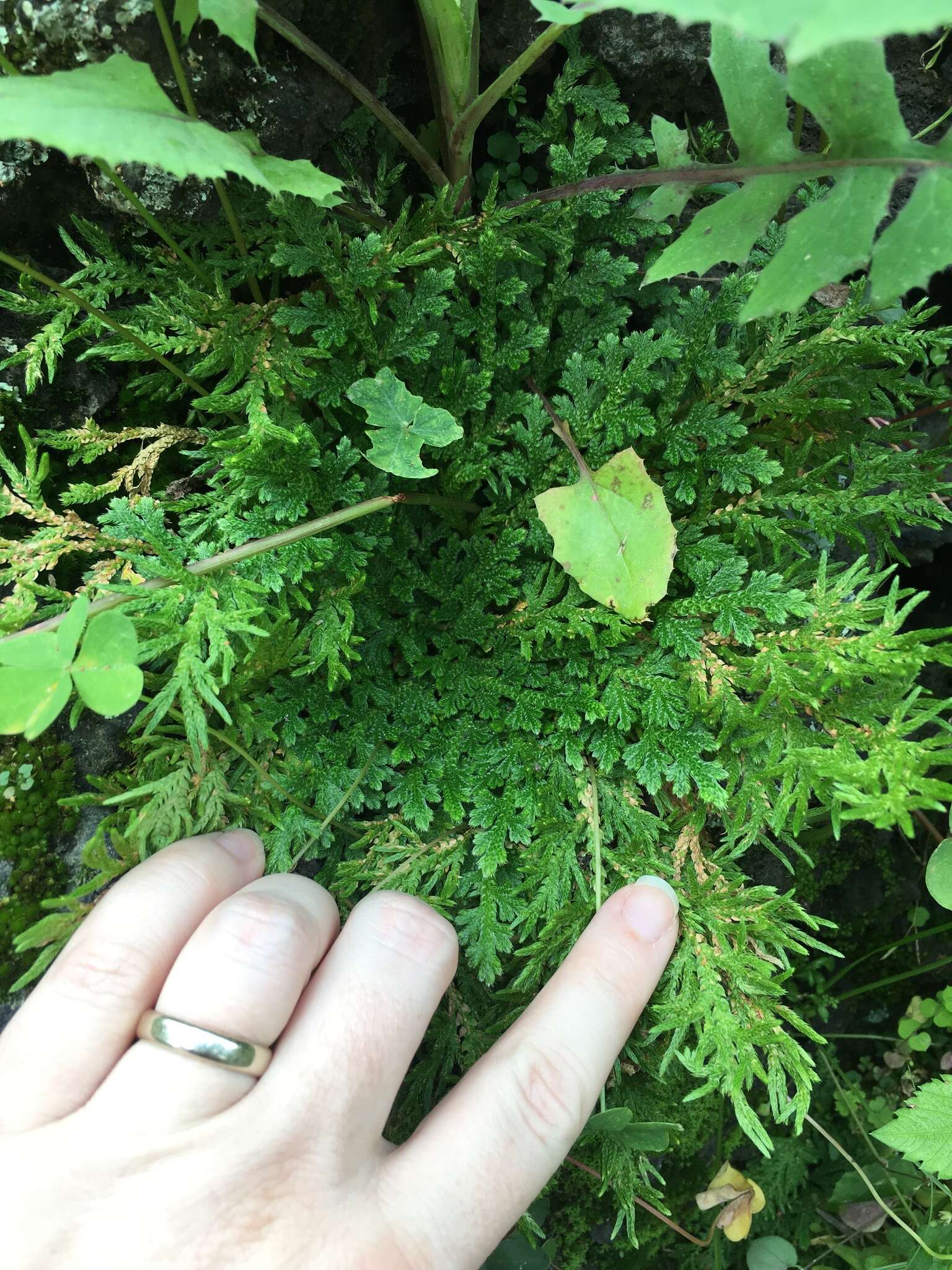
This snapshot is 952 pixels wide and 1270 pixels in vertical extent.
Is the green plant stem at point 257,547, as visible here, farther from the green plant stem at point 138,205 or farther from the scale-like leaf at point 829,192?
the scale-like leaf at point 829,192

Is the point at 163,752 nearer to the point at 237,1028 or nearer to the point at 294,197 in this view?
the point at 237,1028

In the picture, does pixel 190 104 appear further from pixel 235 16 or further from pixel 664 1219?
pixel 664 1219

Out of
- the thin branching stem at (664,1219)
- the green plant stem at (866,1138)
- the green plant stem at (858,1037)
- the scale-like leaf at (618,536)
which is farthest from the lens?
the green plant stem at (858,1037)

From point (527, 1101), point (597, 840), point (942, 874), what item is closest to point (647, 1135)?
point (527, 1101)

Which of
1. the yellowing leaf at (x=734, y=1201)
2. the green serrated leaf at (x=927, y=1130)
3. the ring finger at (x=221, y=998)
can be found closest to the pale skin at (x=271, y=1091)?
the ring finger at (x=221, y=998)

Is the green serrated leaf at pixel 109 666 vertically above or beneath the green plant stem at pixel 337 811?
above

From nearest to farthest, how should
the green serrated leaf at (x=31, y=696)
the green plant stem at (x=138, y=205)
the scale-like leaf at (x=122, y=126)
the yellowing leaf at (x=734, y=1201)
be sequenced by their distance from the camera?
1. the scale-like leaf at (x=122, y=126)
2. the green serrated leaf at (x=31, y=696)
3. the green plant stem at (x=138, y=205)
4. the yellowing leaf at (x=734, y=1201)

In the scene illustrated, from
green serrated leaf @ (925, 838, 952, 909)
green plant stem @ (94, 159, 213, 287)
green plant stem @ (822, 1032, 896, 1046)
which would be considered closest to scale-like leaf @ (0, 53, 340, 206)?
green plant stem @ (94, 159, 213, 287)
